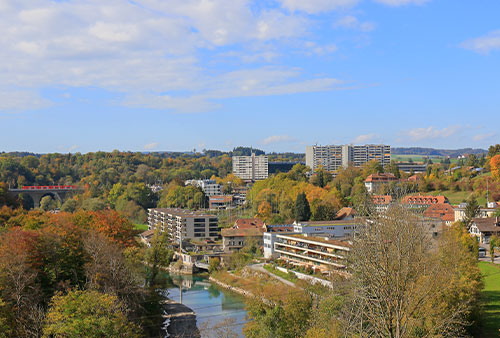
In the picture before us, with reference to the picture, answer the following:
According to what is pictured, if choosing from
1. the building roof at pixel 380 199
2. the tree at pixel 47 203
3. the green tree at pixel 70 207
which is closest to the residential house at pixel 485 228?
the building roof at pixel 380 199

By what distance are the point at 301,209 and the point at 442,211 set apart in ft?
21.7

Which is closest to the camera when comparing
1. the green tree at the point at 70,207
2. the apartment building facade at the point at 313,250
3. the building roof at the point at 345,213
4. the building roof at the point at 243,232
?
the apartment building facade at the point at 313,250

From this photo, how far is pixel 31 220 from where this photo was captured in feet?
53.6

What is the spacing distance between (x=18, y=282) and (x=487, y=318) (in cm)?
1013

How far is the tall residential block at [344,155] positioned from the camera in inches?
2185

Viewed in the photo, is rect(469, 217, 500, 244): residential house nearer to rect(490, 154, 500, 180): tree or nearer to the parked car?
the parked car

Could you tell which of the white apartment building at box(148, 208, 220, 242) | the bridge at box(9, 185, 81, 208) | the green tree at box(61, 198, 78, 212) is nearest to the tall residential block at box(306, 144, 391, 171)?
the bridge at box(9, 185, 81, 208)

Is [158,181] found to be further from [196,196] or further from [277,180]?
[277,180]

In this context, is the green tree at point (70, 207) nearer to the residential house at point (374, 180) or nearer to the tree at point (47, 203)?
the tree at point (47, 203)

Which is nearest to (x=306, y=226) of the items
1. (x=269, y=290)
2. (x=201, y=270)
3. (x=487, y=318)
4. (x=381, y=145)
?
(x=201, y=270)

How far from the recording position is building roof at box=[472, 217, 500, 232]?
2100cm

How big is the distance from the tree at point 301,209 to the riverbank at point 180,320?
1083 cm

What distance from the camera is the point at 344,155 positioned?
55938 mm

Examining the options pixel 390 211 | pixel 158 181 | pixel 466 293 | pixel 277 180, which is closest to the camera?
pixel 390 211
